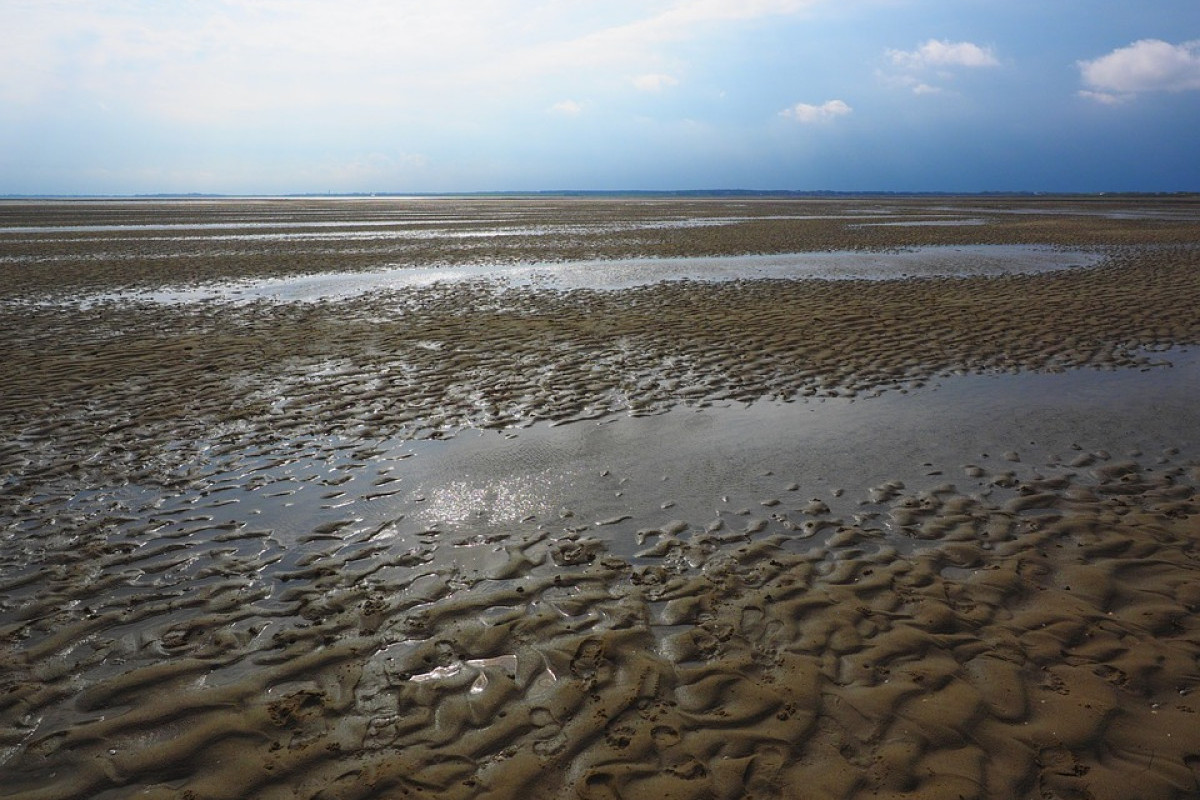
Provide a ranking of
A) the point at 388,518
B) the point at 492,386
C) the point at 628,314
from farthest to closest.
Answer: the point at 628,314 → the point at 492,386 → the point at 388,518

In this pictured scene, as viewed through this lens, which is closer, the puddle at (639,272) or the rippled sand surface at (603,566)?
the rippled sand surface at (603,566)

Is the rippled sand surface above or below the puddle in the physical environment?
below

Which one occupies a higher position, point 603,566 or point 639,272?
point 639,272

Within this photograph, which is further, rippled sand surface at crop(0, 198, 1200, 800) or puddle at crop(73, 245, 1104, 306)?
puddle at crop(73, 245, 1104, 306)

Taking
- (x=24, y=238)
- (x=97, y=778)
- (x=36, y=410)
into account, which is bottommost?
(x=97, y=778)

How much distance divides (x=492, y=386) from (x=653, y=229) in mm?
40994

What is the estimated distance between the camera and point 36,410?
10117 mm

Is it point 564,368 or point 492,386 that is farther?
point 564,368

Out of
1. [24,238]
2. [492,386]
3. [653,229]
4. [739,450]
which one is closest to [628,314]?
[492,386]

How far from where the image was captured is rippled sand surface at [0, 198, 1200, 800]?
3.94 meters

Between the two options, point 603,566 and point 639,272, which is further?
point 639,272

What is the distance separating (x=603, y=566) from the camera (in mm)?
5980

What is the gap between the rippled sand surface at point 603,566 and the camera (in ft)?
12.9

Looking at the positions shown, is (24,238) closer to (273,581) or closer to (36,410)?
(36,410)
